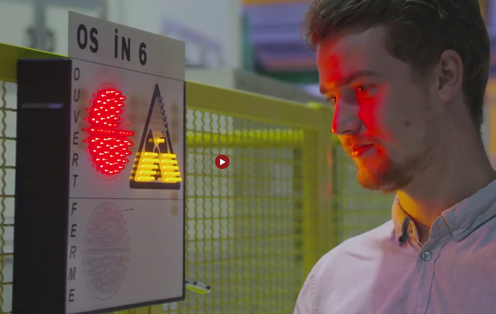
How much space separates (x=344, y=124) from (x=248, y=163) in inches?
15.6

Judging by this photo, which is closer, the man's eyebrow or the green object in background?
the man's eyebrow

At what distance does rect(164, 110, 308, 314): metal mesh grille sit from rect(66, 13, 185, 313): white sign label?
5.0 inches

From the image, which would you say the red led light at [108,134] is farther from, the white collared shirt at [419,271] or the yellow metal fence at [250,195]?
the white collared shirt at [419,271]

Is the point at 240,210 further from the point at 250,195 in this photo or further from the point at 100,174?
the point at 100,174

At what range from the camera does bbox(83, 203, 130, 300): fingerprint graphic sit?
95 centimetres

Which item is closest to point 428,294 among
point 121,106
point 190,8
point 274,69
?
point 121,106

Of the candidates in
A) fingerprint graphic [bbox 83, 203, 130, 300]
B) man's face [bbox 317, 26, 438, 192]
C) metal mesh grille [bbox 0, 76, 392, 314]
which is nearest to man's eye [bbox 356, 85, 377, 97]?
man's face [bbox 317, 26, 438, 192]

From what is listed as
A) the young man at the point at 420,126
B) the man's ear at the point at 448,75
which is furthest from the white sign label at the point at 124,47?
the man's ear at the point at 448,75

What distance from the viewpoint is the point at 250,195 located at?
1.42 metres

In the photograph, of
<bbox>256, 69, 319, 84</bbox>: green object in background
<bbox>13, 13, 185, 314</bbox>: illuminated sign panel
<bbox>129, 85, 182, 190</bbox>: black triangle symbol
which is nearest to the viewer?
<bbox>13, 13, 185, 314</bbox>: illuminated sign panel

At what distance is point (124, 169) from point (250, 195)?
46 cm

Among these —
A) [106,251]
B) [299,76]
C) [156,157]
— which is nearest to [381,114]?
[156,157]

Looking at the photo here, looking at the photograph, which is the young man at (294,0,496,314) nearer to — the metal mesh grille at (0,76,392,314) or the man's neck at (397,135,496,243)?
the man's neck at (397,135,496,243)

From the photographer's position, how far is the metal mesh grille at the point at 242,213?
4.21ft
